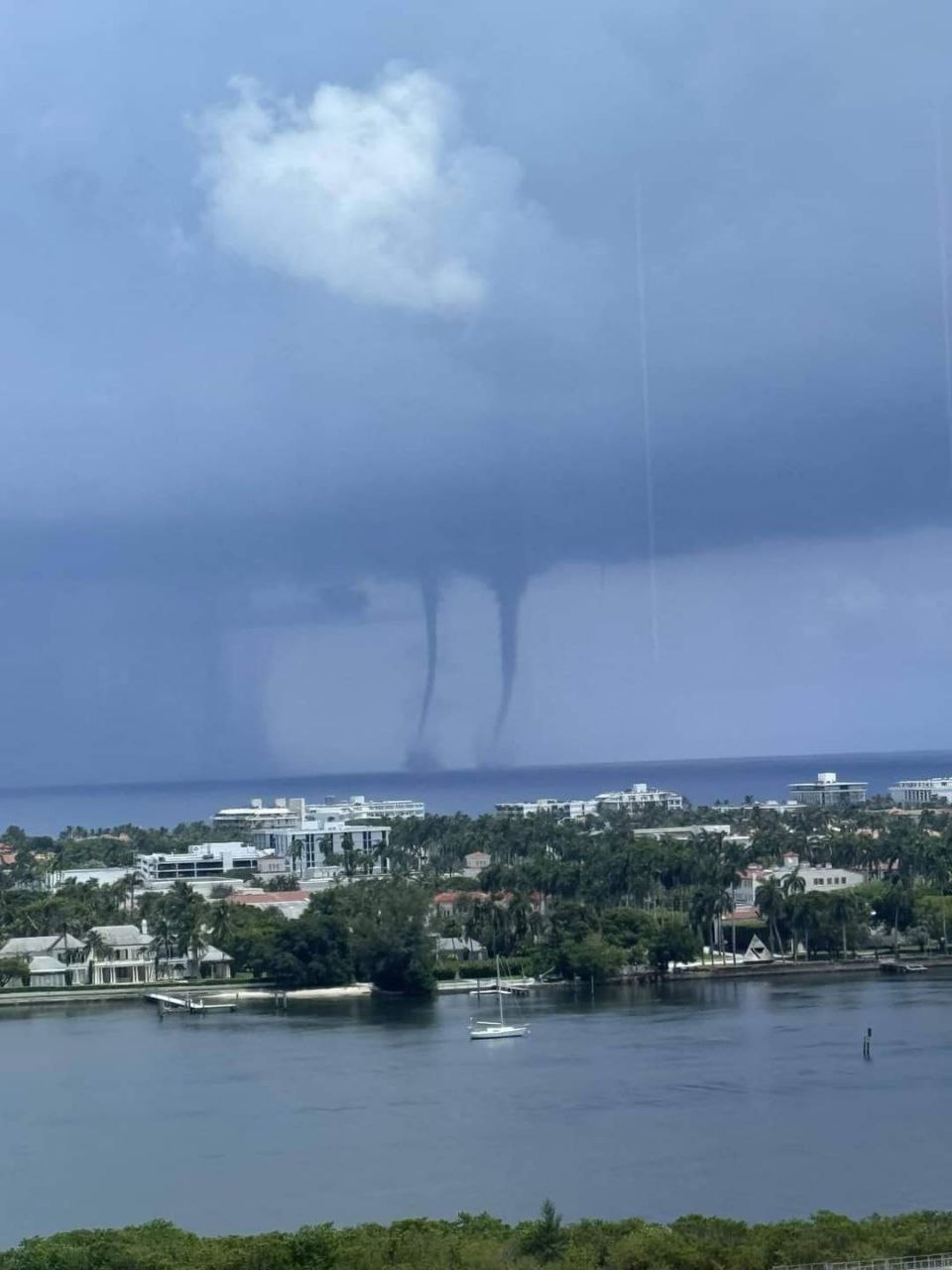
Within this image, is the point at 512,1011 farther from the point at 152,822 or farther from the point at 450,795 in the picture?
the point at 450,795

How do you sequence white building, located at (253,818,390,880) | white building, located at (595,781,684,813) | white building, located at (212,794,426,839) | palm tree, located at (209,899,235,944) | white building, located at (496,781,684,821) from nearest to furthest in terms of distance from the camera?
palm tree, located at (209,899,235,944) → white building, located at (253,818,390,880) → white building, located at (212,794,426,839) → white building, located at (496,781,684,821) → white building, located at (595,781,684,813)

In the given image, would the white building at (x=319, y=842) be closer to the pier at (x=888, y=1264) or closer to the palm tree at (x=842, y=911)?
the palm tree at (x=842, y=911)

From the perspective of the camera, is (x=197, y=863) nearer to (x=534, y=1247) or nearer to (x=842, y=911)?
(x=842, y=911)

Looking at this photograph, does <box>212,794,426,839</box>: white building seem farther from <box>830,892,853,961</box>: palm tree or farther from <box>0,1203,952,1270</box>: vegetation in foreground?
<box>0,1203,952,1270</box>: vegetation in foreground

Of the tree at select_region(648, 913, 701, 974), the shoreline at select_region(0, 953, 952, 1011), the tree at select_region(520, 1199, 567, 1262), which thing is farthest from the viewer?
the tree at select_region(648, 913, 701, 974)

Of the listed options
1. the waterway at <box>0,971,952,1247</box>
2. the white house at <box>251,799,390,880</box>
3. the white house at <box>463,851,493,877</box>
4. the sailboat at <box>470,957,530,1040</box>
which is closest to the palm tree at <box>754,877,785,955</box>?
the waterway at <box>0,971,952,1247</box>

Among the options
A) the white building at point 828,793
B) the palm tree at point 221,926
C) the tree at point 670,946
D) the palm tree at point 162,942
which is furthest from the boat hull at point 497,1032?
the white building at point 828,793

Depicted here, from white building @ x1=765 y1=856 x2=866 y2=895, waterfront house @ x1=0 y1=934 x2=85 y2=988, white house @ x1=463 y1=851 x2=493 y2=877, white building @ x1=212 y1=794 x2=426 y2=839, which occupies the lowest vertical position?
waterfront house @ x1=0 y1=934 x2=85 y2=988

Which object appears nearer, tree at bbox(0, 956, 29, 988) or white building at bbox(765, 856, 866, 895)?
tree at bbox(0, 956, 29, 988)
